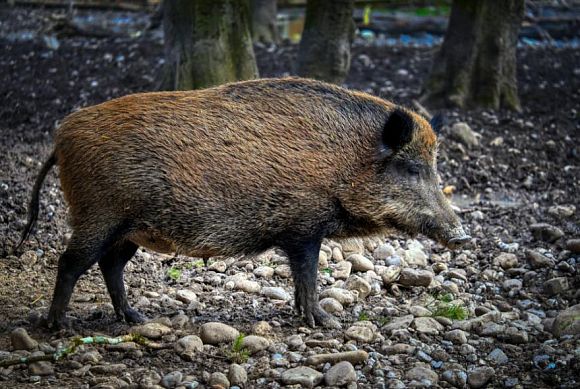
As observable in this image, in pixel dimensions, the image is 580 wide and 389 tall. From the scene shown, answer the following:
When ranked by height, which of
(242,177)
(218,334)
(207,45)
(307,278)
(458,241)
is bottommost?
(218,334)

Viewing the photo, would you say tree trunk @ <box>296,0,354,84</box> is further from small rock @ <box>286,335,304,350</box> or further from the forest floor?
small rock @ <box>286,335,304,350</box>

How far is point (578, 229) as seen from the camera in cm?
725

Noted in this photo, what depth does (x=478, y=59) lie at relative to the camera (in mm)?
10930

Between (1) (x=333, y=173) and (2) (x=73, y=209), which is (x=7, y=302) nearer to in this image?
(2) (x=73, y=209)

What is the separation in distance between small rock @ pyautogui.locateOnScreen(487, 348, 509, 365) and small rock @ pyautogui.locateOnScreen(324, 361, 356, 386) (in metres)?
0.87

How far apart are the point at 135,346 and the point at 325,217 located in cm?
132

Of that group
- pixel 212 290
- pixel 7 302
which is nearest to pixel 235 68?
pixel 212 290

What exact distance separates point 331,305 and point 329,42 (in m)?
5.35

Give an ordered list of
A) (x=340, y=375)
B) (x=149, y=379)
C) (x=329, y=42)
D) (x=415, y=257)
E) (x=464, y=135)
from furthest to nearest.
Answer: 1. (x=329, y=42)
2. (x=464, y=135)
3. (x=415, y=257)
4. (x=340, y=375)
5. (x=149, y=379)

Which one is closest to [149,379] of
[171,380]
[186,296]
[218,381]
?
[171,380]

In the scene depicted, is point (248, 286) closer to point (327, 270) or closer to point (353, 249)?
point (327, 270)

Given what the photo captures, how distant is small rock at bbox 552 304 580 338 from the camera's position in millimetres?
5020

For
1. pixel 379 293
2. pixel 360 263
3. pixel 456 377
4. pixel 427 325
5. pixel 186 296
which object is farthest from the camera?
pixel 360 263

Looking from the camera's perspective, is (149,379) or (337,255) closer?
(149,379)
